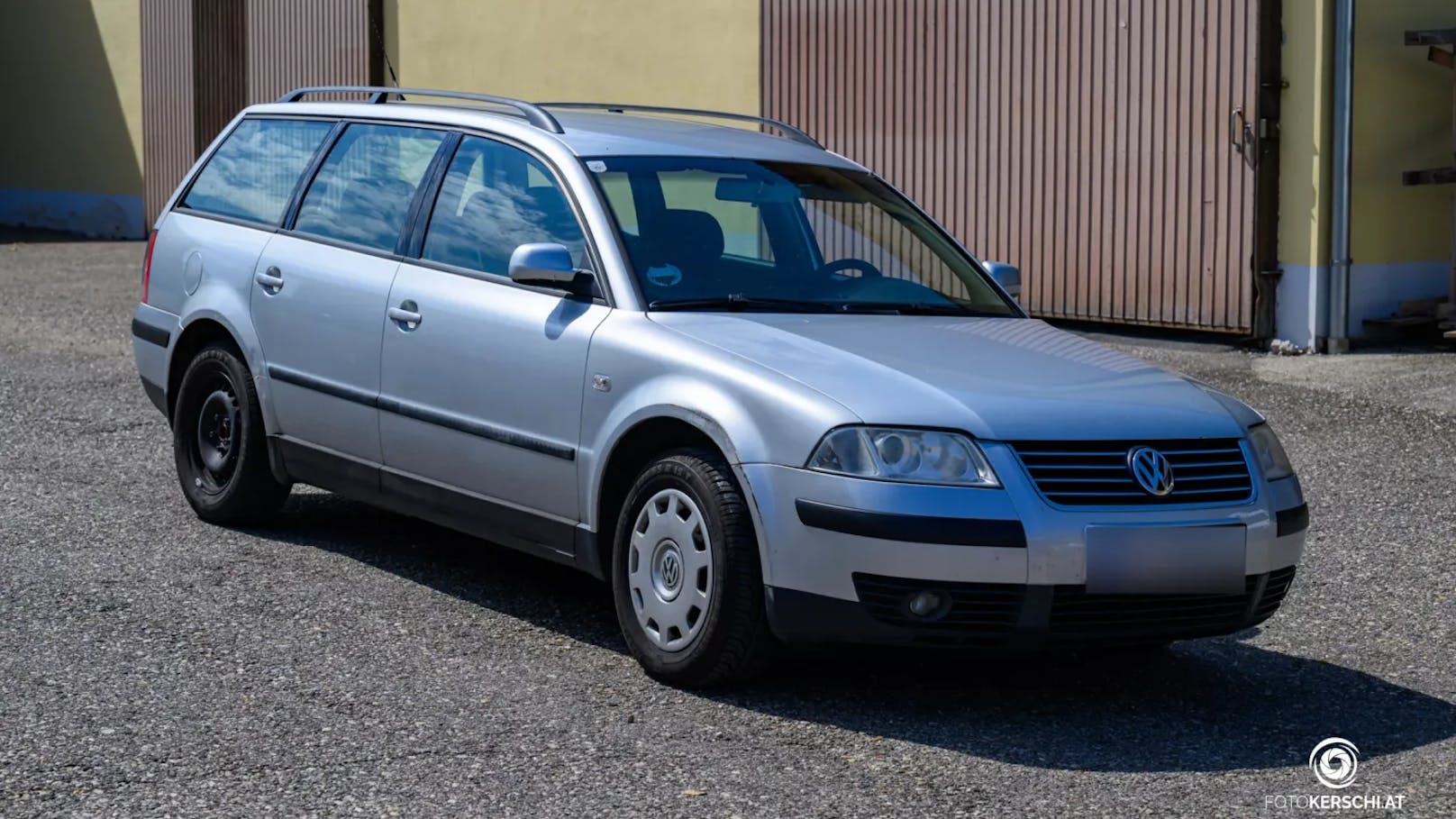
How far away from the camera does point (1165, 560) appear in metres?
4.91

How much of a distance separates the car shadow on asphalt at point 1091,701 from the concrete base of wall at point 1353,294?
6446 mm

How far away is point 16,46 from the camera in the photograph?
84.4 ft

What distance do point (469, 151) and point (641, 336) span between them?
1288 millimetres

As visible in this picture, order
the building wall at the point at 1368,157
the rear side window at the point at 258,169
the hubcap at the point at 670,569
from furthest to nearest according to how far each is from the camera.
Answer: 1. the building wall at the point at 1368,157
2. the rear side window at the point at 258,169
3. the hubcap at the point at 670,569

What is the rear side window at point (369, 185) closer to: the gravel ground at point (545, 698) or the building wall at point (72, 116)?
the gravel ground at point (545, 698)

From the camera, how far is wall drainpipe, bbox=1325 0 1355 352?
11.9 meters

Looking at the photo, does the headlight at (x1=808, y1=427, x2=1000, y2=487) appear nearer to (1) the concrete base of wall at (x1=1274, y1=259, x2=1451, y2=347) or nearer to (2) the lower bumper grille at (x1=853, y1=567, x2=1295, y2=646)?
(2) the lower bumper grille at (x1=853, y1=567, x2=1295, y2=646)

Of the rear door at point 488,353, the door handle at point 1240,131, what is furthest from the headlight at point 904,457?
the door handle at point 1240,131

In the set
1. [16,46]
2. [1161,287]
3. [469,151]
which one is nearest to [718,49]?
[1161,287]

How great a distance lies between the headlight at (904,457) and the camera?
4844 millimetres

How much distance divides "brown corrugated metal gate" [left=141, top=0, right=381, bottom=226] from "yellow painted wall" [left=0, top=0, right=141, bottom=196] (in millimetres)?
491

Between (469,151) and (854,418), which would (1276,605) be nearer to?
(854,418)

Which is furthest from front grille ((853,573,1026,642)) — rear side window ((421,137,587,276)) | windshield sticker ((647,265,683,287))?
rear side window ((421,137,587,276))

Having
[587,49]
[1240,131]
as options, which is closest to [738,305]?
[1240,131]
